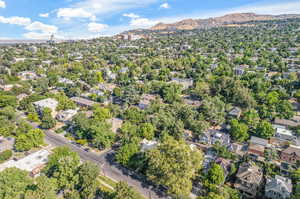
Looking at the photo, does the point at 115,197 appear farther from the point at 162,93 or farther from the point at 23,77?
the point at 23,77

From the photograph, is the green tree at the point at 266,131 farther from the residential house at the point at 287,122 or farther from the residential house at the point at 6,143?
the residential house at the point at 6,143

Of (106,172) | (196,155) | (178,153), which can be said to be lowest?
(106,172)

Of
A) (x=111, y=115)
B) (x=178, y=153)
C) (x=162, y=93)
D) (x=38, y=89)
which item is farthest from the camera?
(x=38, y=89)

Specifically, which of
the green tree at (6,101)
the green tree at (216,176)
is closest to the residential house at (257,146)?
the green tree at (216,176)

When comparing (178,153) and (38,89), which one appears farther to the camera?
(38,89)

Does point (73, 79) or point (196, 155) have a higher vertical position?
point (73, 79)

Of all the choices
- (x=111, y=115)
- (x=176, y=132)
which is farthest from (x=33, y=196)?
(x=111, y=115)

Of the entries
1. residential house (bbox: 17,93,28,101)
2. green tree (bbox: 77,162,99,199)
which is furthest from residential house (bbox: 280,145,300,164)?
residential house (bbox: 17,93,28,101)

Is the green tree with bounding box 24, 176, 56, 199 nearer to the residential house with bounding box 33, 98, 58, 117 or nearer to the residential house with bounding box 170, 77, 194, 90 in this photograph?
the residential house with bounding box 33, 98, 58, 117

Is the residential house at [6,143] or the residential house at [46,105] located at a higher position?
the residential house at [46,105]
